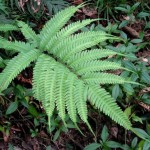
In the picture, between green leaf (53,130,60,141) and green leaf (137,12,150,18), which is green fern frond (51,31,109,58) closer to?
green leaf (53,130,60,141)

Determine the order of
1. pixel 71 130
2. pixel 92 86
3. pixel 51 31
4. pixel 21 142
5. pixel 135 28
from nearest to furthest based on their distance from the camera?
pixel 92 86 < pixel 51 31 < pixel 21 142 < pixel 71 130 < pixel 135 28

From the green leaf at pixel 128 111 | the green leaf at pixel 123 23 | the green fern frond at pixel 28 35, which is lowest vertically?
the green leaf at pixel 128 111

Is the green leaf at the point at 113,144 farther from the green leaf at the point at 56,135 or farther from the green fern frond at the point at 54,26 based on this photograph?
the green fern frond at the point at 54,26

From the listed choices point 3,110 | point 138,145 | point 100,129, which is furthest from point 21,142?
point 138,145

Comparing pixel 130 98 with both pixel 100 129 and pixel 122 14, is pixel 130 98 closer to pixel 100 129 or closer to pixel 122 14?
pixel 100 129

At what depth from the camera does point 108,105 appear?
205 cm

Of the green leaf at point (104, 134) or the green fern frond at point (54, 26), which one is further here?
the green leaf at point (104, 134)

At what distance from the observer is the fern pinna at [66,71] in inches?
82.2

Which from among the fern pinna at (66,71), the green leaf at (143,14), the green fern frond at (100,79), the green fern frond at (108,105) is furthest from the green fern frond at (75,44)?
the green leaf at (143,14)

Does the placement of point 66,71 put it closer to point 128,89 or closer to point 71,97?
point 71,97

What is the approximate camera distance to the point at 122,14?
14.8 ft

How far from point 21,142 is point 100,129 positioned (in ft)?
2.88

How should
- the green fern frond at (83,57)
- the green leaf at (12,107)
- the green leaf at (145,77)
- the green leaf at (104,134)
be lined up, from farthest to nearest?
the green leaf at (145,77) < the green leaf at (104,134) < the green leaf at (12,107) < the green fern frond at (83,57)

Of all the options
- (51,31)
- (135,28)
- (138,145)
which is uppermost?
(51,31)
